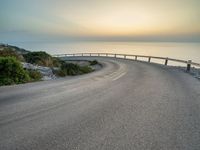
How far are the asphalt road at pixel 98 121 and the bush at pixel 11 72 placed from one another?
309cm

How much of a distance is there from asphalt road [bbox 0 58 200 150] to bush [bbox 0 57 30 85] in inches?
122

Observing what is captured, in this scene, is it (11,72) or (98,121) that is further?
(11,72)

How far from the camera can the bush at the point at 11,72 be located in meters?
11.9

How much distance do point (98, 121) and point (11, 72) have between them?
29.0 ft

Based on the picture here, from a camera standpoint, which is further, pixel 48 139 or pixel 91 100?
pixel 91 100

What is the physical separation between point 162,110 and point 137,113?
3.21ft

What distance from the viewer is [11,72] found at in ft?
41.4

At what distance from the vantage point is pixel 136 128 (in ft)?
17.2

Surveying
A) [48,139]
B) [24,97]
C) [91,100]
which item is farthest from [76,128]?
[24,97]

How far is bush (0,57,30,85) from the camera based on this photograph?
11903 millimetres

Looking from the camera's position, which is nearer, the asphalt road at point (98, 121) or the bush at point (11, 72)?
the asphalt road at point (98, 121)

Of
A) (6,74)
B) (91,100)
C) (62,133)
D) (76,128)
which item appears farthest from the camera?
(6,74)

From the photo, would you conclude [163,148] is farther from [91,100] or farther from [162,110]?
[91,100]

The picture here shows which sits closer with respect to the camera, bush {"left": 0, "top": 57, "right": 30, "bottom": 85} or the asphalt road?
the asphalt road
